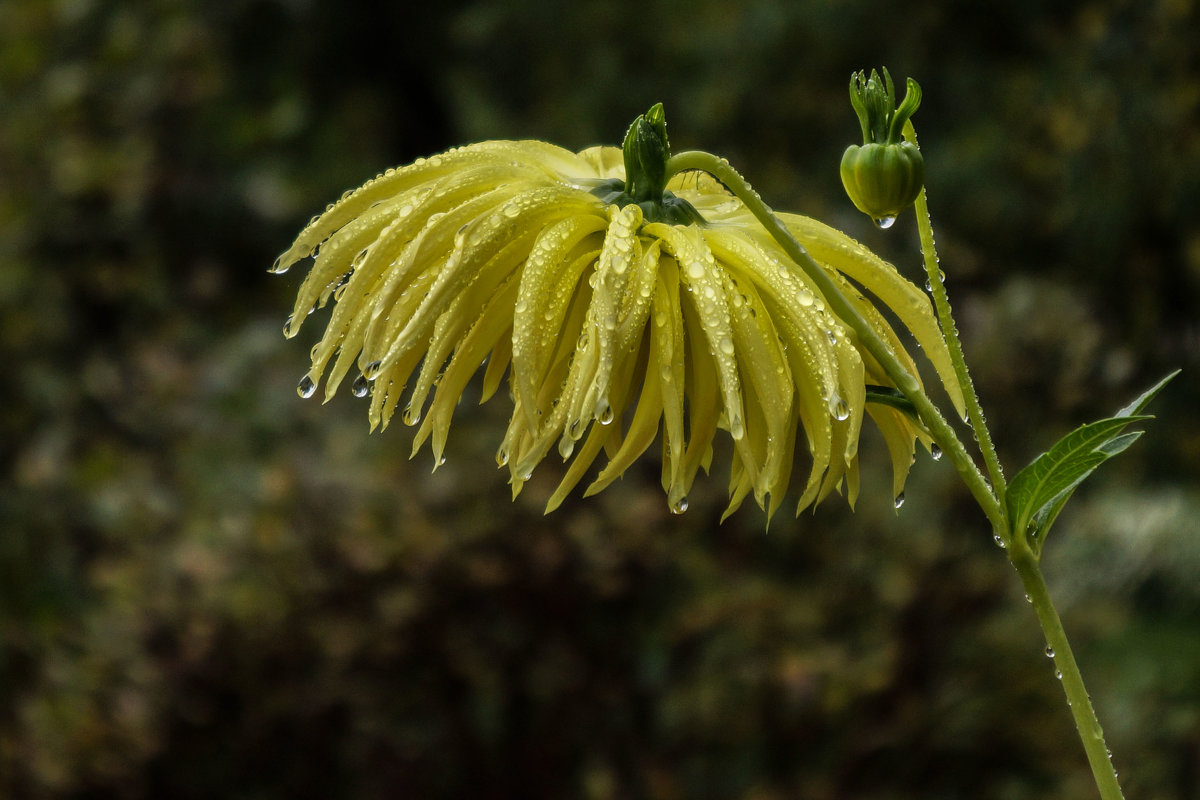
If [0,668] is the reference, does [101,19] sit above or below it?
above

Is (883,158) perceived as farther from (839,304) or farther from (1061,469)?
(1061,469)

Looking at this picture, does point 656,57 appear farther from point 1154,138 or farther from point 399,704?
point 399,704

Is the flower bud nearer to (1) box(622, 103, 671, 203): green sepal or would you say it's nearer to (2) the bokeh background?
(1) box(622, 103, 671, 203): green sepal

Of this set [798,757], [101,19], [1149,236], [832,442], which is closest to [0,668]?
[798,757]

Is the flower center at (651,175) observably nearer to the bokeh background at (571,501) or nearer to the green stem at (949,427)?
the green stem at (949,427)

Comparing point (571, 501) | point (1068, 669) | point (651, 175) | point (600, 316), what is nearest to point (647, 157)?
point (651, 175)

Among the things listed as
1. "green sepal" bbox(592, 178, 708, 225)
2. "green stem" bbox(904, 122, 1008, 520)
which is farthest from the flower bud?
"green sepal" bbox(592, 178, 708, 225)
